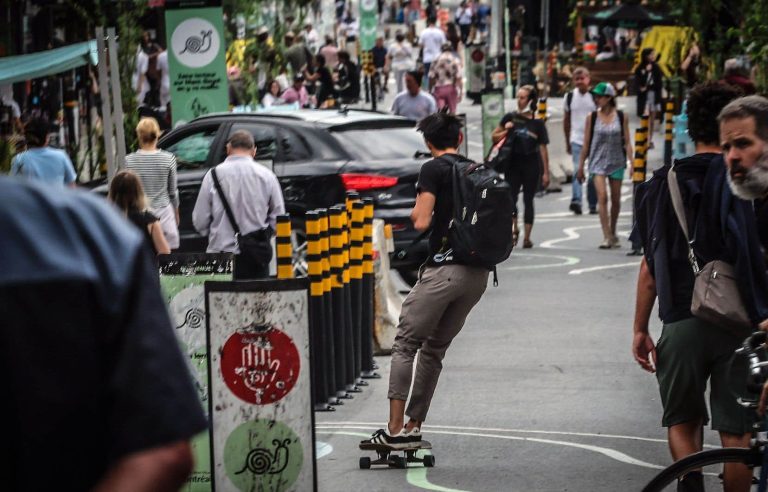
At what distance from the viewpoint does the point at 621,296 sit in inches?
592

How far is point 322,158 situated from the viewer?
1523 centimetres

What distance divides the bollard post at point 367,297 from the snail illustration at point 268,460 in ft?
12.9

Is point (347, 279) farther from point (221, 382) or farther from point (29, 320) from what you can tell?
point (29, 320)

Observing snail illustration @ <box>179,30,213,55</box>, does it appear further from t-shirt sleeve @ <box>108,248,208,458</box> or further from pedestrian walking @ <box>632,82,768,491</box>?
t-shirt sleeve @ <box>108,248,208,458</box>

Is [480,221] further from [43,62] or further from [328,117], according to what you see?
[43,62]

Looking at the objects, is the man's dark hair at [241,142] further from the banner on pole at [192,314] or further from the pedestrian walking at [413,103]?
the pedestrian walking at [413,103]

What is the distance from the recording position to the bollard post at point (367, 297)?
11234mm

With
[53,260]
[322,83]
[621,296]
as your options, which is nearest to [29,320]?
[53,260]

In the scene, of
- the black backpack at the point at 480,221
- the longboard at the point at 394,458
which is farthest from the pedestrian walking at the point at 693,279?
the longboard at the point at 394,458

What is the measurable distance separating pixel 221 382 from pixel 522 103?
43.6ft

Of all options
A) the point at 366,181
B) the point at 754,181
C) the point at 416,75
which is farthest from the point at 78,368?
the point at 416,75

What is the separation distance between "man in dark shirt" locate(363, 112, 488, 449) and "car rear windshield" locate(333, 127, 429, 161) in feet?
21.9

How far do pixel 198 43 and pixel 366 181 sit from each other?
291 cm

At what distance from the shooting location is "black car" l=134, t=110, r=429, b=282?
49.1 feet
